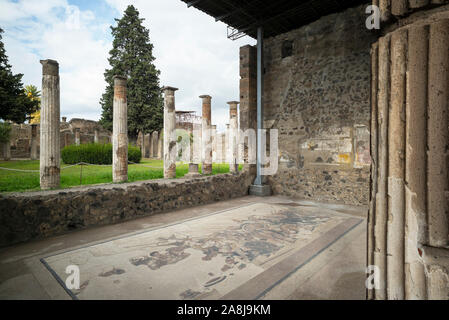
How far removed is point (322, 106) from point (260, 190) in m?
3.01

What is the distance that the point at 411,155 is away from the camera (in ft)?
2.75

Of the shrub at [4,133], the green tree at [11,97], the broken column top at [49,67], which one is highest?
the green tree at [11,97]

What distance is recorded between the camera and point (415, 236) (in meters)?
0.84

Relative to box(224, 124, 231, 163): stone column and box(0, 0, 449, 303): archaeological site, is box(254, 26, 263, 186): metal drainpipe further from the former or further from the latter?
box(224, 124, 231, 163): stone column

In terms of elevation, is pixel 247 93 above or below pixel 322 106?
above

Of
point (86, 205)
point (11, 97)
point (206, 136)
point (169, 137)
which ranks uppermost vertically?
point (11, 97)

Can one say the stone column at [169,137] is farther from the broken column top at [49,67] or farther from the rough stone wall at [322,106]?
the rough stone wall at [322,106]

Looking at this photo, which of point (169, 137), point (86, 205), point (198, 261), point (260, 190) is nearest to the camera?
point (198, 261)

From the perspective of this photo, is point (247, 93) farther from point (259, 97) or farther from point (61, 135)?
point (61, 135)

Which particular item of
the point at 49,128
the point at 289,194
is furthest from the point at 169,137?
the point at 289,194

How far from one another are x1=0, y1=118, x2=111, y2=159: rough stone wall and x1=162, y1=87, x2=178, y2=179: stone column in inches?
537

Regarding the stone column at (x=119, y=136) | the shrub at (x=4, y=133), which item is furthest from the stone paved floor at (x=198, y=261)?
the shrub at (x=4, y=133)

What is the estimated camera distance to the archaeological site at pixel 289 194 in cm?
83

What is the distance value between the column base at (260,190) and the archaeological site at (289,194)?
1.9 inches
